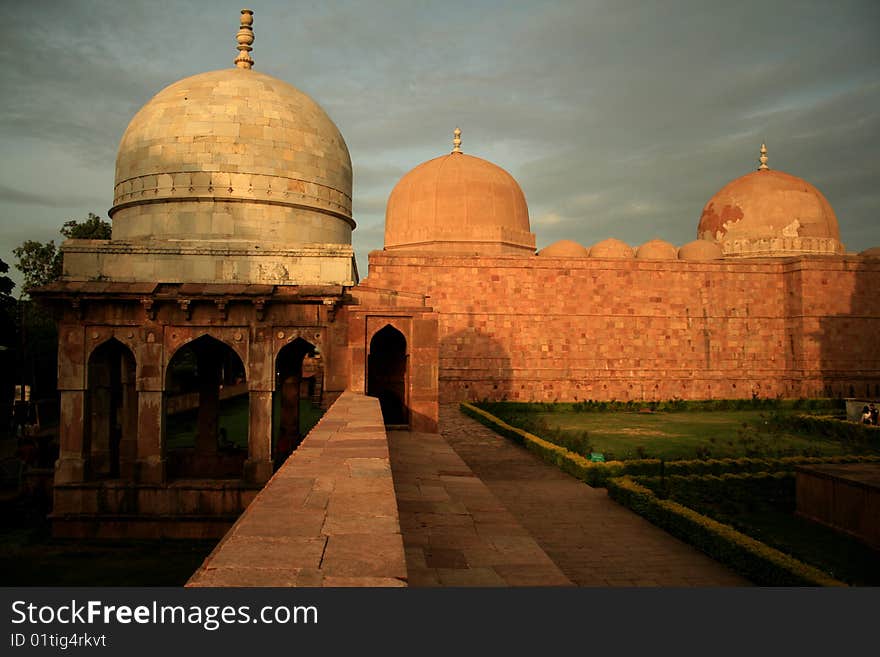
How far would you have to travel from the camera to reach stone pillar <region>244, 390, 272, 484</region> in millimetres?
12625

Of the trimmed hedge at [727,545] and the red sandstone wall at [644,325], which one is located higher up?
the red sandstone wall at [644,325]

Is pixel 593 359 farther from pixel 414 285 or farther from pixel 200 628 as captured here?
pixel 200 628

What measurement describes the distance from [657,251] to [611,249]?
80.7 inches

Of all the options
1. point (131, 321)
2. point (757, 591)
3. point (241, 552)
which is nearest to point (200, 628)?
point (241, 552)

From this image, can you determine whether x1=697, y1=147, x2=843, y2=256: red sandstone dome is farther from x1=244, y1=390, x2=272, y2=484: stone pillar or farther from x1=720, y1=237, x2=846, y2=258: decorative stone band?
x1=244, y1=390, x2=272, y2=484: stone pillar

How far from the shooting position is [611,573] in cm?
765

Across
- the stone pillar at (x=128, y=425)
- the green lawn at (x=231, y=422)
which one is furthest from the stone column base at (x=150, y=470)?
the green lawn at (x=231, y=422)

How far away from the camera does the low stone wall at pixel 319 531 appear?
2770 mm

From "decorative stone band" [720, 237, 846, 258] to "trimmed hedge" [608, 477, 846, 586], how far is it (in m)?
24.3

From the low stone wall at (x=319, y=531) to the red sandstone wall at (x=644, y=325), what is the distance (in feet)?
67.8

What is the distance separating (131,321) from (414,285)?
14.5m

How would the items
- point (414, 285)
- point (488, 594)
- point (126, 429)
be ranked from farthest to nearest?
point (414, 285)
point (126, 429)
point (488, 594)

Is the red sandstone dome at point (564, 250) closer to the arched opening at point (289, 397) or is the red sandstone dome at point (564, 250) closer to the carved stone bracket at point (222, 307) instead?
the arched opening at point (289, 397)

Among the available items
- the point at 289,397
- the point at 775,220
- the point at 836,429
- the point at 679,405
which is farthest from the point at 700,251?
the point at 289,397
